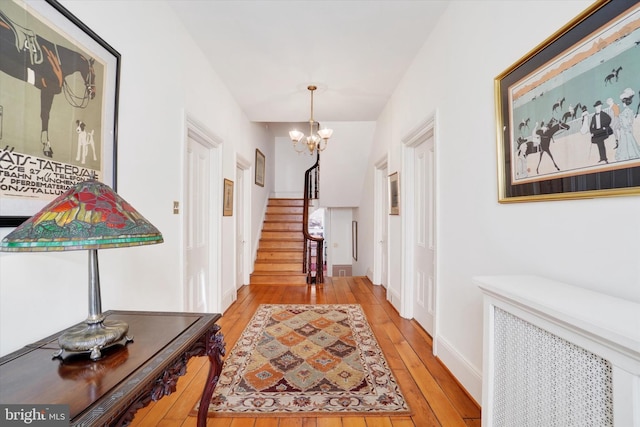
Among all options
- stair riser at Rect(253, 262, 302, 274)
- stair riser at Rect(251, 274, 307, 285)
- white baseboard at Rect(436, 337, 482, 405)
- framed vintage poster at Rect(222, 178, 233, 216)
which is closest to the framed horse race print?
framed vintage poster at Rect(222, 178, 233, 216)

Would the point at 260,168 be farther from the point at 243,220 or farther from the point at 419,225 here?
the point at 419,225

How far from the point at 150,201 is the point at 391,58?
2640mm

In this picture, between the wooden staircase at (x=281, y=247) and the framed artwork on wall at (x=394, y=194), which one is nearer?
the framed artwork on wall at (x=394, y=194)

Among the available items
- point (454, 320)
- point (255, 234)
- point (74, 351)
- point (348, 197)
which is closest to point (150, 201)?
point (74, 351)

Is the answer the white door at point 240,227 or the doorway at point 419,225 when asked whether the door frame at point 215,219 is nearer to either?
the white door at point 240,227

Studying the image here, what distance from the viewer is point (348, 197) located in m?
6.25

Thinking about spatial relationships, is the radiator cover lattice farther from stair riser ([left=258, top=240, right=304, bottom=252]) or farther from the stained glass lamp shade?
stair riser ([left=258, top=240, right=304, bottom=252])

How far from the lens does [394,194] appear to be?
3793 millimetres

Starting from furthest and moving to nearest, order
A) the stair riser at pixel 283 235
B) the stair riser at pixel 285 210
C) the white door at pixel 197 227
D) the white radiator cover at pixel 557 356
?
the stair riser at pixel 285 210 < the stair riser at pixel 283 235 < the white door at pixel 197 227 < the white radiator cover at pixel 557 356

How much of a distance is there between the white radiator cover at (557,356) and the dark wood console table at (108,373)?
1270 millimetres

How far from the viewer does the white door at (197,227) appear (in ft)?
9.03

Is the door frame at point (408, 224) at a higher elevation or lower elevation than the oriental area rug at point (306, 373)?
higher

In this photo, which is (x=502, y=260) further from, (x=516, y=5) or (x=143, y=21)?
(x=143, y=21)

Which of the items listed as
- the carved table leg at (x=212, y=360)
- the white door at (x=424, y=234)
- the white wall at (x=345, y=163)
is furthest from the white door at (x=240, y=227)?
the carved table leg at (x=212, y=360)
